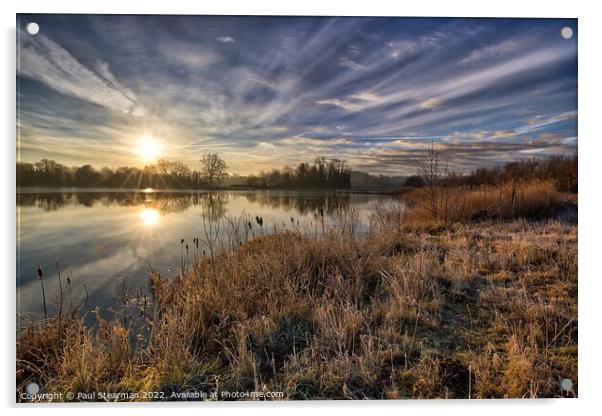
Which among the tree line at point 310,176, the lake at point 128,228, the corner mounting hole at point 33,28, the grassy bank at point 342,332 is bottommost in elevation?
the grassy bank at point 342,332

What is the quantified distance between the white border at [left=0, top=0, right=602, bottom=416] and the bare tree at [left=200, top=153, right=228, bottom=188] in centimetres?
128

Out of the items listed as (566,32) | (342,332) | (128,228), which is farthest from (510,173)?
(128,228)

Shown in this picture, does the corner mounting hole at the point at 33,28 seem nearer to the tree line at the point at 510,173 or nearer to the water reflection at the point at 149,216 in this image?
the water reflection at the point at 149,216

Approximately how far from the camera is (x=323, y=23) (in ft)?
10.4

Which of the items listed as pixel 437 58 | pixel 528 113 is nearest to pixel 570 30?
pixel 528 113

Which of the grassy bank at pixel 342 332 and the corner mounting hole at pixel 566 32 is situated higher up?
the corner mounting hole at pixel 566 32

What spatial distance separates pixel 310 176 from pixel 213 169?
987 mm

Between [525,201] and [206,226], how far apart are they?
394cm

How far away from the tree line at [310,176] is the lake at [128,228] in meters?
0.12

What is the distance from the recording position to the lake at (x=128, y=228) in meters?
3.06

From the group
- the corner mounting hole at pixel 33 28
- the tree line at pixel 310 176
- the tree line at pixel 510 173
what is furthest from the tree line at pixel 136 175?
the tree line at pixel 510 173

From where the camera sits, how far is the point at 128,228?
351cm

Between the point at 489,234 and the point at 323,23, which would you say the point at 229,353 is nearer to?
the point at 323,23

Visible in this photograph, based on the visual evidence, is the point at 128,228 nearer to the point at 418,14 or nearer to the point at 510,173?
the point at 418,14
